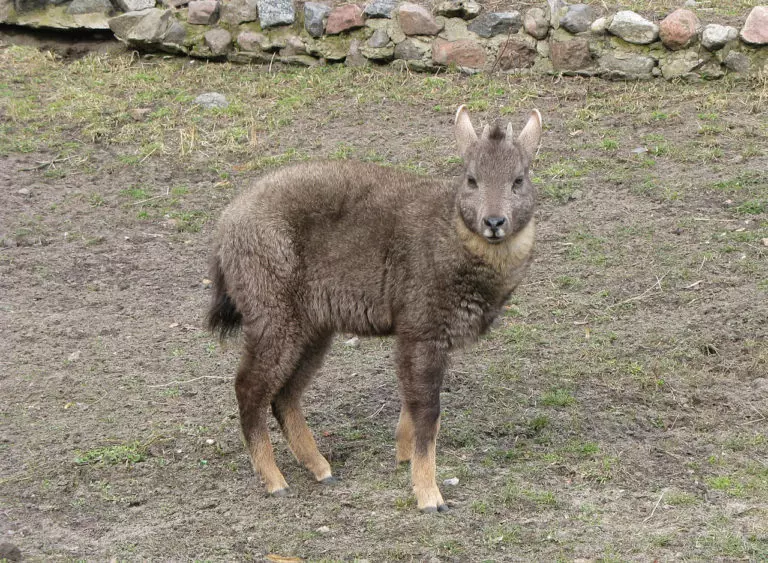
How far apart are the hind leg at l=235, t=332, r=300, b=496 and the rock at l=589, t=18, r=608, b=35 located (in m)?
6.28

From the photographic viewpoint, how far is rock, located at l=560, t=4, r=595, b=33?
11.1 meters

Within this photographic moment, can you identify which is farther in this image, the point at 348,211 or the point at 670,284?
the point at 670,284

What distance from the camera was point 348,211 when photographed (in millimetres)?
6211

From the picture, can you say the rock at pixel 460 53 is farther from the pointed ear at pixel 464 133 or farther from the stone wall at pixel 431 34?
the pointed ear at pixel 464 133

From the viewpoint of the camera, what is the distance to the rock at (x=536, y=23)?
11.3 meters

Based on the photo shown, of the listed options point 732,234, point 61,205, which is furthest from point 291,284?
point 61,205

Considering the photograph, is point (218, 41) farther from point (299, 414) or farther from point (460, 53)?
point (299, 414)

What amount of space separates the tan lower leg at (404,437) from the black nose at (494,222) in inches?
49.7

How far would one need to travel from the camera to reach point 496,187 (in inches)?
233

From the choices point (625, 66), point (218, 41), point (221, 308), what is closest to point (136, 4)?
point (218, 41)

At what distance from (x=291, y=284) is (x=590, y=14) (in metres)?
6.33

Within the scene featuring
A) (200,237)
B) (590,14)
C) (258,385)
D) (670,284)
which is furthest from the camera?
(590,14)

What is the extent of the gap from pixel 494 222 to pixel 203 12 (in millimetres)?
7812

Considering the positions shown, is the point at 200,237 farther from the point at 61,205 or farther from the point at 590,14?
the point at 590,14
